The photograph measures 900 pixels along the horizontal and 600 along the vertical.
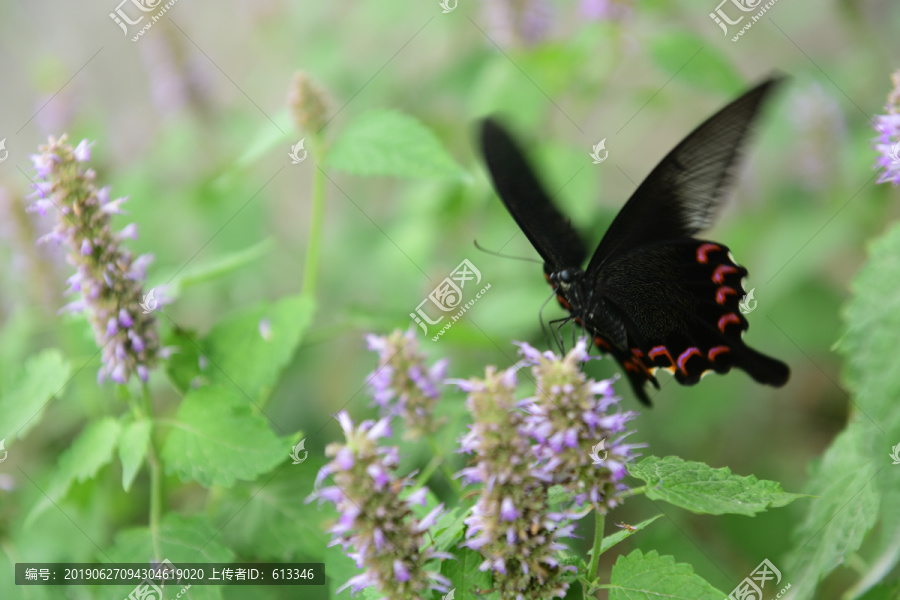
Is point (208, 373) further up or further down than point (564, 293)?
further up

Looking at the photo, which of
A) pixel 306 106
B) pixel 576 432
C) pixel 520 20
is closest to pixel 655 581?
pixel 576 432

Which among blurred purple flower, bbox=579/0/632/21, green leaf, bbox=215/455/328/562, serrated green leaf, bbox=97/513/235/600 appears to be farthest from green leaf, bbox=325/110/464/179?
blurred purple flower, bbox=579/0/632/21

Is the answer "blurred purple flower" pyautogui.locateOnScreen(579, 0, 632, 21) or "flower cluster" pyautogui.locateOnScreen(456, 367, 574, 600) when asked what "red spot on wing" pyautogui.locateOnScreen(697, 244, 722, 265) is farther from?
"blurred purple flower" pyautogui.locateOnScreen(579, 0, 632, 21)

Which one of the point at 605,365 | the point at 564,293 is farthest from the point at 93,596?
the point at 605,365

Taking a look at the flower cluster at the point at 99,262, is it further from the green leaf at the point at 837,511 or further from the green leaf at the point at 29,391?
the green leaf at the point at 837,511

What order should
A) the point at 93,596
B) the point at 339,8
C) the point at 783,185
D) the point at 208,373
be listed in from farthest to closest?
1. the point at 339,8
2. the point at 783,185
3. the point at 93,596
4. the point at 208,373

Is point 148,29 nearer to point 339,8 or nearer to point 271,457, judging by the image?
point 339,8
